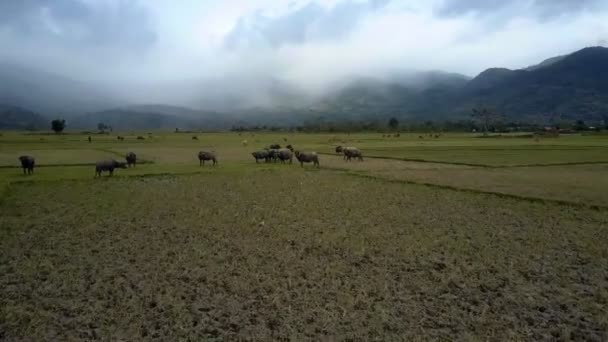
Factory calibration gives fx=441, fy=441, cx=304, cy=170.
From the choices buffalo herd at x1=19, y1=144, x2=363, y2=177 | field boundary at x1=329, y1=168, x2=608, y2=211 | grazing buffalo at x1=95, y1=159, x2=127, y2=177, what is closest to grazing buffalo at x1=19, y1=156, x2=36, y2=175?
buffalo herd at x1=19, y1=144, x2=363, y2=177

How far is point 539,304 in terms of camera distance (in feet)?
30.6

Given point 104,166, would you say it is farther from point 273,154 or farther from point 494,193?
point 494,193

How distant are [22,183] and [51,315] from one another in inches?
782

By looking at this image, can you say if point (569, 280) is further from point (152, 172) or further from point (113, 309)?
point (152, 172)

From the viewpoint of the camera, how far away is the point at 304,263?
1195 centimetres

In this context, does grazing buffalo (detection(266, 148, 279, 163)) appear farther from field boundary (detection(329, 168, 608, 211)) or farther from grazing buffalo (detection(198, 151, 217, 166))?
field boundary (detection(329, 168, 608, 211))

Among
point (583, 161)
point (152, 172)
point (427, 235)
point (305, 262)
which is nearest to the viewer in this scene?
point (305, 262)

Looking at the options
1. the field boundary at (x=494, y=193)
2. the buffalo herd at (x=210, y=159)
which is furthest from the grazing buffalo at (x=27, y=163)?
the field boundary at (x=494, y=193)

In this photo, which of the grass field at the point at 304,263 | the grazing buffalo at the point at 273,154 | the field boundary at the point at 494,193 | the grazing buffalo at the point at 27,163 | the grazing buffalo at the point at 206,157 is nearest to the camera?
the grass field at the point at 304,263

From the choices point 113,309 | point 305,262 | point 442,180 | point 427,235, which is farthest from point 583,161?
point 113,309

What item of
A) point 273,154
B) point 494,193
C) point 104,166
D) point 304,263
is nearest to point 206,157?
point 273,154

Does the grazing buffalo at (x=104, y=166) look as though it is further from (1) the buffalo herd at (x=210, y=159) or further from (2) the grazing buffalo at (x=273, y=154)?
(2) the grazing buffalo at (x=273, y=154)

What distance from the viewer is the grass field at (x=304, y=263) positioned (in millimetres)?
8422

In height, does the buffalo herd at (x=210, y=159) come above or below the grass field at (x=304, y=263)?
above
